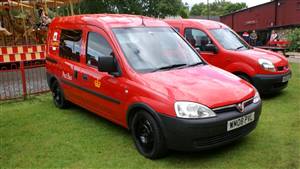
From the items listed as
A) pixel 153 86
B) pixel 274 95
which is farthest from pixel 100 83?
pixel 274 95

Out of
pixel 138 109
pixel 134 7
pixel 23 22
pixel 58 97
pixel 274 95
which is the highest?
pixel 134 7

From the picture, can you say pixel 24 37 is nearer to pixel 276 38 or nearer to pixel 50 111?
pixel 50 111

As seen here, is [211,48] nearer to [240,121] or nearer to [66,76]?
[66,76]

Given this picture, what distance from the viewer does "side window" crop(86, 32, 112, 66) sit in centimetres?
546

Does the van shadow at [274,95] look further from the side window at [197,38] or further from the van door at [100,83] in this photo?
the van door at [100,83]

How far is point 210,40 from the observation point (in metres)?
8.34

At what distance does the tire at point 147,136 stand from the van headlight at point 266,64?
396 cm

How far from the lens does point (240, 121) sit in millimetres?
4406

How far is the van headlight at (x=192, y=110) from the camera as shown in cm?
411

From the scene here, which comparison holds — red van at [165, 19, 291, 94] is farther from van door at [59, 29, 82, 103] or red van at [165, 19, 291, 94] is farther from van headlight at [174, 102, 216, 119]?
van headlight at [174, 102, 216, 119]

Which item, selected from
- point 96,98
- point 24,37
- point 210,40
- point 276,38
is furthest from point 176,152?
point 276,38

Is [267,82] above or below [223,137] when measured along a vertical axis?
above

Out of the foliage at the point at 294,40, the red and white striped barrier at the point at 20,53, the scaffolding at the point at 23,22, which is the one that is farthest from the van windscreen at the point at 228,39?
the foliage at the point at 294,40

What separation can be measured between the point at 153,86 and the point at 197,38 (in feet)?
14.8
